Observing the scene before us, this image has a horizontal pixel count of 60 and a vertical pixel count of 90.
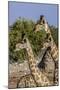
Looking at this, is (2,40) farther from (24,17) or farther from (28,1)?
(28,1)

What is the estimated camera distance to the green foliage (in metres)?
2.25

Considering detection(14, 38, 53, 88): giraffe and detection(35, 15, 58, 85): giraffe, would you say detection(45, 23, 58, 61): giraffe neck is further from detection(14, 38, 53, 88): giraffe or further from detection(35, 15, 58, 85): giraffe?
detection(14, 38, 53, 88): giraffe

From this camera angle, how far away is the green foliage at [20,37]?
88.5 inches

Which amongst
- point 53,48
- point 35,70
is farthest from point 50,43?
point 35,70

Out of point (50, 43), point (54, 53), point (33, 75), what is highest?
point (50, 43)

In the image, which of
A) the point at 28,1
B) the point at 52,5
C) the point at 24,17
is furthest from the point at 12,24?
the point at 52,5

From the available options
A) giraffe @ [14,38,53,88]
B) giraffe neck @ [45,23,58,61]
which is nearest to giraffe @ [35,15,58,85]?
giraffe neck @ [45,23,58,61]

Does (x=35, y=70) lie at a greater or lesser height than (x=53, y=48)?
lesser

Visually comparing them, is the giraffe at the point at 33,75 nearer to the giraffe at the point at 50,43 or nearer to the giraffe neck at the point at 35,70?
the giraffe neck at the point at 35,70

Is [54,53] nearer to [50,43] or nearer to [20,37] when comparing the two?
[50,43]

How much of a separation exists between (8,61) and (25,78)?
0.81 feet

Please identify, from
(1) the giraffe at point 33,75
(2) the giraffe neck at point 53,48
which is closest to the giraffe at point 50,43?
(2) the giraffe neck at point 53,48

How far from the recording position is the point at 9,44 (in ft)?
7.36

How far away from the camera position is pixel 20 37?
7.45ft
